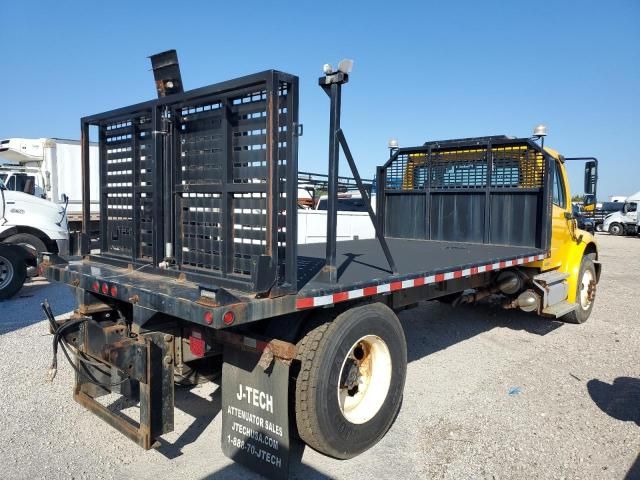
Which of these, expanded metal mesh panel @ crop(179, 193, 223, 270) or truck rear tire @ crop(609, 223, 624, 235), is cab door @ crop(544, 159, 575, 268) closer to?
expanded metal mesh panel @ crop(179, 193, 223, 270)

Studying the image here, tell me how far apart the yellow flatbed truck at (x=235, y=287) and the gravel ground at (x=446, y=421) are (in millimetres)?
266

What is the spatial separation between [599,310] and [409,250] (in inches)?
189

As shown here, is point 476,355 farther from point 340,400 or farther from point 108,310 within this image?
point 108,310

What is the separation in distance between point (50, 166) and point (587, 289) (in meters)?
15.9

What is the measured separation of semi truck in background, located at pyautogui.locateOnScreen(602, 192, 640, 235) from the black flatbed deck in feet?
100

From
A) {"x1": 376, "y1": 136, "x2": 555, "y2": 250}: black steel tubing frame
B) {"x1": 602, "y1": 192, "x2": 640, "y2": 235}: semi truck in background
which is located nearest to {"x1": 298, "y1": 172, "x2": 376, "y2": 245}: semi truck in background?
{"x1": 376, "y1": 136, "x2": 555, "y2": 250}: black steel tubing frame

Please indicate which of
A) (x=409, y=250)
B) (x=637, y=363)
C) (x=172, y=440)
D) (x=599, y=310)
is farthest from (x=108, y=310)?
(x=599, y=310)

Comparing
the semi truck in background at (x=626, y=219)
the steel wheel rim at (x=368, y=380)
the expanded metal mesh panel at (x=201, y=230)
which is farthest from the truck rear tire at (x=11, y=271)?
the semi truck in background at (x=626, y=219)

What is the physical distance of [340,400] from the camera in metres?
3.62

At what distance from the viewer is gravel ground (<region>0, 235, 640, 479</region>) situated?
3461 mm

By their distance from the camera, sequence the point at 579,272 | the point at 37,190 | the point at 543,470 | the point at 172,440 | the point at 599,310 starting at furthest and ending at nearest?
the point at 37,190 → the point at 599,310 → the point at 579,272 → the point at 172,440 → the point at 543,470

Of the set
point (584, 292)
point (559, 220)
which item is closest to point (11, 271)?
point (559, 220)

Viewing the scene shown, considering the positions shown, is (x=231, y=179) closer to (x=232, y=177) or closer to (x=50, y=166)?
(x=232, y=177)

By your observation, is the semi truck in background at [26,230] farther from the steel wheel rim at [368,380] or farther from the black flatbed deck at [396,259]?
the steel wheel rim at [368,380]
